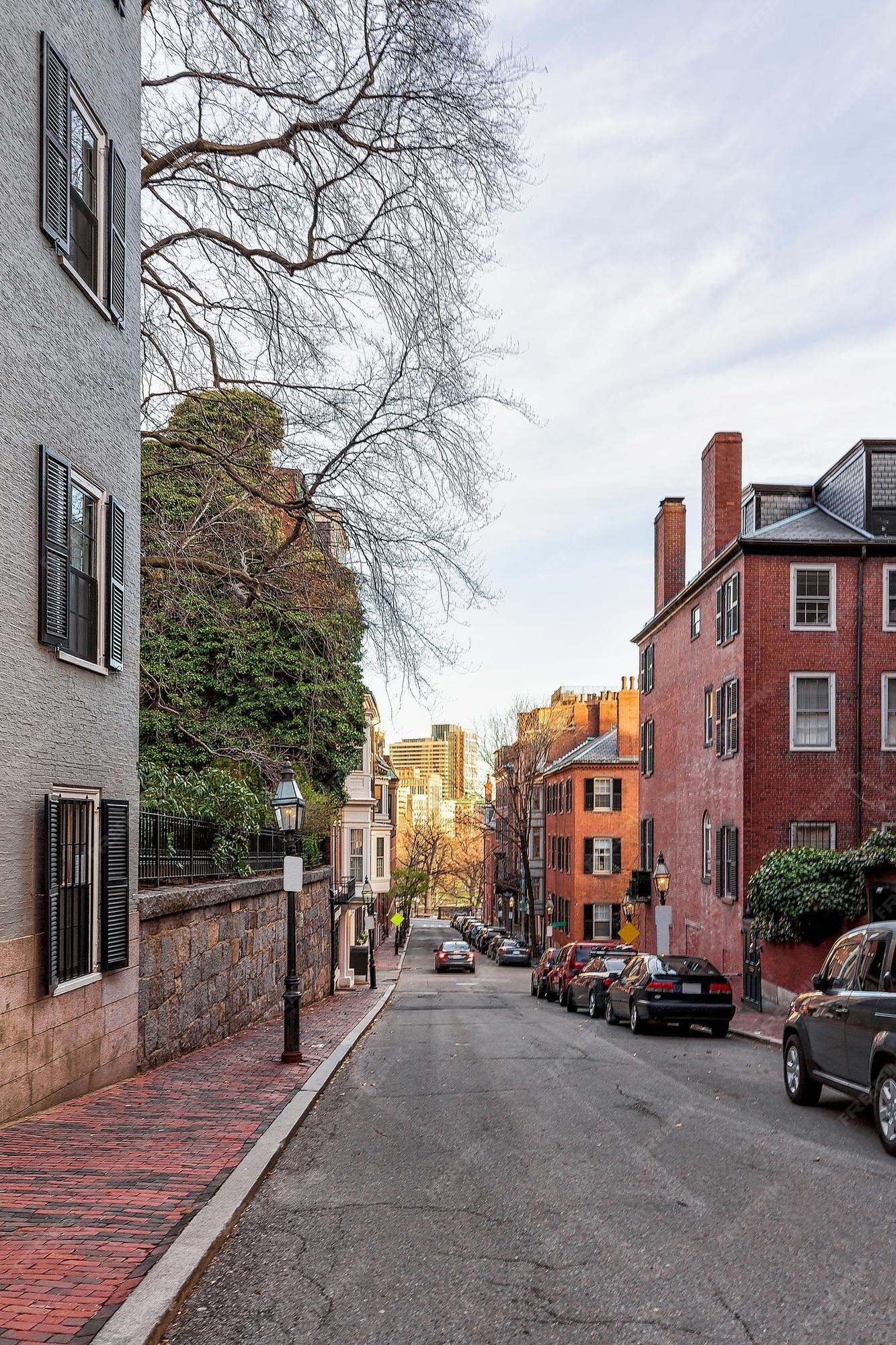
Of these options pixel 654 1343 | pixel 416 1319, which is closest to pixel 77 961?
pixel 416 1319

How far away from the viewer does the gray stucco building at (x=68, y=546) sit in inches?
355

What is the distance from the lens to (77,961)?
33.4 ft

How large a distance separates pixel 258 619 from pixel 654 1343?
13121mm

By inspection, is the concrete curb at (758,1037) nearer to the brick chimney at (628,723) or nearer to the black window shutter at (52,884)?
the black window shutter at (52,884)

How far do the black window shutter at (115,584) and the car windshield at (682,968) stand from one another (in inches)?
479

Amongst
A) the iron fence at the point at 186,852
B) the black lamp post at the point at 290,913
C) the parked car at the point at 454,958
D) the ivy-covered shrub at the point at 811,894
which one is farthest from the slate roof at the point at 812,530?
the parked car at the point at 454,958

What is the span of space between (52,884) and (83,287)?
5.08 meters

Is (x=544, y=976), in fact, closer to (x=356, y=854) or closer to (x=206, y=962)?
(x=356, y=854)

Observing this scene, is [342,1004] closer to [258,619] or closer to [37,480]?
[258,619]

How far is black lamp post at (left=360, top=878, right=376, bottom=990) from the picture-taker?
36.8 m

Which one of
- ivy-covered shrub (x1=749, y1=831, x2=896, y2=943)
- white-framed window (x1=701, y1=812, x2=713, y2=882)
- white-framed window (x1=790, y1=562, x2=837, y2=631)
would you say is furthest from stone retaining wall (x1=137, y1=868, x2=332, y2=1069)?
white-framed window (x1=790, y1=562, x2=837, y2=631)

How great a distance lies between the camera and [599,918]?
5619cm

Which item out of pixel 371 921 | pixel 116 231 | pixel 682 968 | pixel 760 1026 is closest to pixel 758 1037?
pixel 682 968

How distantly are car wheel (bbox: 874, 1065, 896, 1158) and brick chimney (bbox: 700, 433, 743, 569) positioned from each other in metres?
24.2
